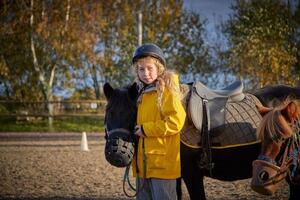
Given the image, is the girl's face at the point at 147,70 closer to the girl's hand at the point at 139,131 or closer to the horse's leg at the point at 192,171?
the girl's hand at the point at 139,131

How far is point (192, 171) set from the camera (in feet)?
11.2

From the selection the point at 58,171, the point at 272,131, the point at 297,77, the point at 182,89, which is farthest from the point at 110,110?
the point at 297,77

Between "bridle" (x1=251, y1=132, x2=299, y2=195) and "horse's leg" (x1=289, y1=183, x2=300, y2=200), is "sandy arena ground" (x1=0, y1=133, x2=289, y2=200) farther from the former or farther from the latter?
"bridle" (x1=251, y1=132, x2=299, y2=195)

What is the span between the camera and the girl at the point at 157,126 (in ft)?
9.89

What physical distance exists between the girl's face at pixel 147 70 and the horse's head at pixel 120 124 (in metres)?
0.16

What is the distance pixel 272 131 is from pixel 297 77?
14.4 metres

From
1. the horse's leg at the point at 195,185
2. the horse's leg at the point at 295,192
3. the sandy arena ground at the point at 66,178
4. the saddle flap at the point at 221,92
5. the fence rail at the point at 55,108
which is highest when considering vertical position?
the saddle flap at the point at 221,92

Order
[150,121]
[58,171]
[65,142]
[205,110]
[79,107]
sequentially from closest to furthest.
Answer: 1. [150,121]
2. [205,110]
3. [58,171]
4. [65,142]
5. [79,107]

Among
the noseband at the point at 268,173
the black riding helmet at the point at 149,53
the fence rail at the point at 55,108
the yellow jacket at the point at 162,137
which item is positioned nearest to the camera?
the noseband at the point at 268,173

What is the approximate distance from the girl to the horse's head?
9cm

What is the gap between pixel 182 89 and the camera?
11.6ft

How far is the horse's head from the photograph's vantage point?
9.97ft

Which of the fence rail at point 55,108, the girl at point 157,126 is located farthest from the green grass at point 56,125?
the girl at point 157,126

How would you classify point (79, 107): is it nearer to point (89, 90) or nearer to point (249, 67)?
point (89, 90)
